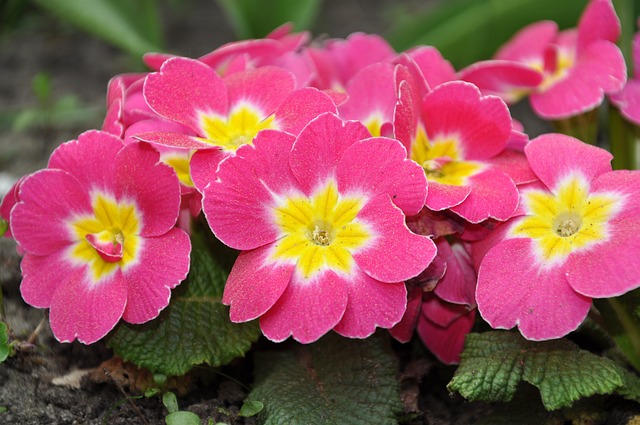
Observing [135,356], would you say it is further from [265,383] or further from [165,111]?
[165,111]

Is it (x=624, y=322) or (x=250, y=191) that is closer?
(x=250, y=191)

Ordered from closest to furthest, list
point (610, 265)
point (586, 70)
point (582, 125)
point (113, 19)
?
point (610, 265)
point (586, 70)
point (582, 125)
point (113, 19)

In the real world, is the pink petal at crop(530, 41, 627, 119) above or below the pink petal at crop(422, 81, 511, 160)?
below

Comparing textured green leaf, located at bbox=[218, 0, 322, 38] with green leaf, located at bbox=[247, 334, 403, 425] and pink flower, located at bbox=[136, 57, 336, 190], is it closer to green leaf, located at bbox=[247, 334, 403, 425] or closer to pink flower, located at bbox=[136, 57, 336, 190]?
pink flower, located at bbox=[136, 57, 336, 190]

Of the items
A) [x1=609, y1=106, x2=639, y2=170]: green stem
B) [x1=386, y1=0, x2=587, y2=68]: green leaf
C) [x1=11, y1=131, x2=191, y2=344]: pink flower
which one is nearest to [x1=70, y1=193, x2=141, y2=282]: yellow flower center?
[x1=11, y1=131, x2=191, y2=344]: pink flower

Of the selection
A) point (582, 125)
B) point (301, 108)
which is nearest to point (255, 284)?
point (301, 108)

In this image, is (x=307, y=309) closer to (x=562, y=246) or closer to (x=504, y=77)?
(x=562, y=246)
